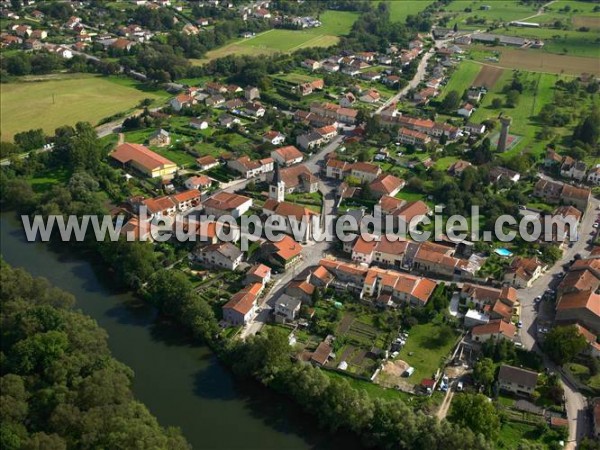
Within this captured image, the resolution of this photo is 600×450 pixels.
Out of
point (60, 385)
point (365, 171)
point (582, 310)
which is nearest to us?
point (60, 385)

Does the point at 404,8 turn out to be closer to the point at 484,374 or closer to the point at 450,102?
the point at 450,102

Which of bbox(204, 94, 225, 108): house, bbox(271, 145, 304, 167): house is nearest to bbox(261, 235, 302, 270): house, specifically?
bbox(271, 145, 304, 167): house

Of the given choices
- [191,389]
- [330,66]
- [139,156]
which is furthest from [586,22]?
[191,389]

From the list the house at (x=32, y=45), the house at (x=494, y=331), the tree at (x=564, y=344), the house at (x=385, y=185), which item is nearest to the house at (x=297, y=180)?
the house at (x=385, y=185)

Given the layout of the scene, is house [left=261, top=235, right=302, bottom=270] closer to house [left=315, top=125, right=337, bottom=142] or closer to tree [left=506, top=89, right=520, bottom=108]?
house [left=315, top=125, right=337, bottom=142]

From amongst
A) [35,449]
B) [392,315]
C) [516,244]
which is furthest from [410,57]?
[35,449]

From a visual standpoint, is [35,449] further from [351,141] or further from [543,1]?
[543,1]

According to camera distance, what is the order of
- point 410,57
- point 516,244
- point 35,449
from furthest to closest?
Answer: point 410,57 < point 516,244 < point 35,449
